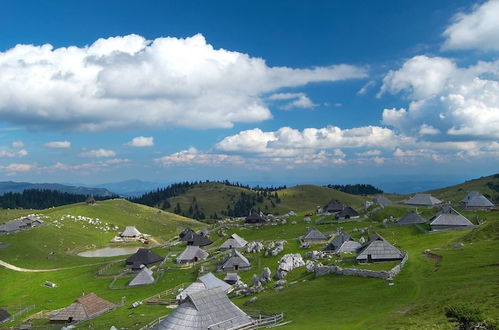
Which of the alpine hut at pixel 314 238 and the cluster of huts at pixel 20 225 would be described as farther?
the cluster of huts at pixel 20 225

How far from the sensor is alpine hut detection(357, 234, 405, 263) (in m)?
66.6

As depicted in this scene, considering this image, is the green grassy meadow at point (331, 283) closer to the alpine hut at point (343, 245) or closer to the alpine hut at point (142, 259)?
the alpine hut at point (142, 259)

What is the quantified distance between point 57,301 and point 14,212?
128631 millimetres

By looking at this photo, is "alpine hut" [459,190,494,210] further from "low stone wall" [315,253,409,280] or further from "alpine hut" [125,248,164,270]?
"alpine hut" [125,248,164,270]

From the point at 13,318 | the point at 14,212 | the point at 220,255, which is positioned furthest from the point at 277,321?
the point at 14,212

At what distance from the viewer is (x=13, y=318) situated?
72.1 meters

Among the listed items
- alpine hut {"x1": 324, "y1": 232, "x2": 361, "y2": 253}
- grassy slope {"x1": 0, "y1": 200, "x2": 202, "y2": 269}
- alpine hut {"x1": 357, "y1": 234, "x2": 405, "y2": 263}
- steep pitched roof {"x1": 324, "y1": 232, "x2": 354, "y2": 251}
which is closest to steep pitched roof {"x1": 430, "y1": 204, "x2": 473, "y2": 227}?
steep pitched roof {"x1": 324, "y1": 232, "x2": 354, "y2": 251}

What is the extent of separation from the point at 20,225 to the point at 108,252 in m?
40.6

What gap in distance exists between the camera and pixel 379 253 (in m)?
66.9

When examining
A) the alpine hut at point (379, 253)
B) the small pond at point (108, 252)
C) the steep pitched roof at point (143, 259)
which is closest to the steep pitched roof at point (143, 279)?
the steep pitched roof at point (143, 259)

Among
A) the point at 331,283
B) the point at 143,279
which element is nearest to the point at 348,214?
the point at 143,279

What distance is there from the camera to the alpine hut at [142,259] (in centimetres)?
10438

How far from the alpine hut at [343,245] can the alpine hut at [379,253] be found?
10.4 metres

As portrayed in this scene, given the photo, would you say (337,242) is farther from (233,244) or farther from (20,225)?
(20,225)
